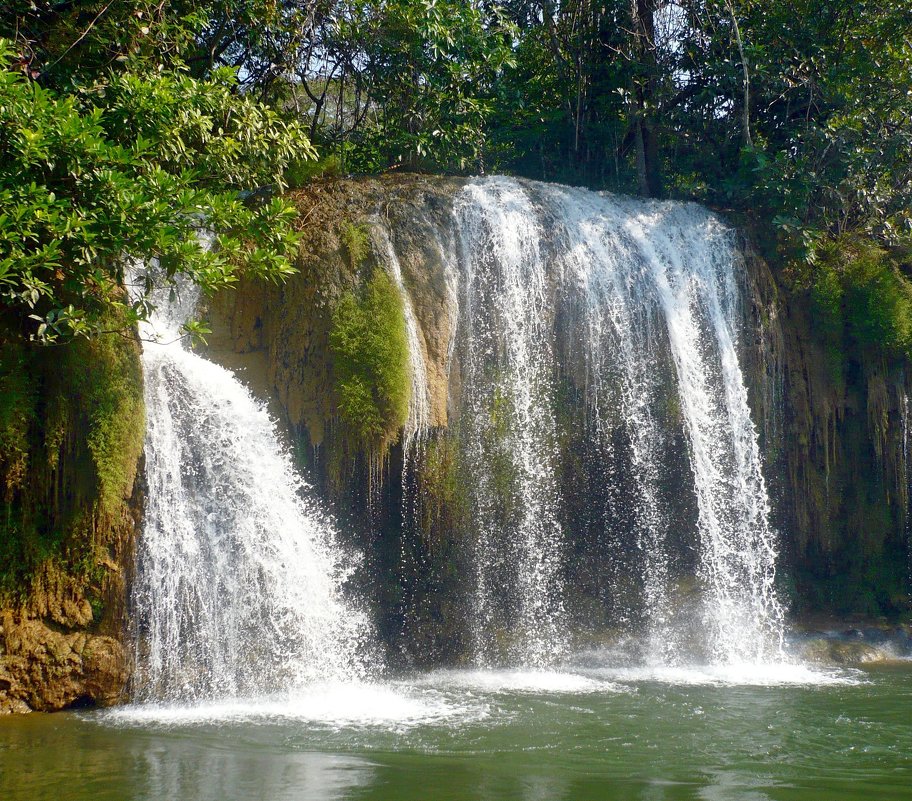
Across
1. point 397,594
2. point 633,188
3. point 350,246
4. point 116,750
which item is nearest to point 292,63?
point 350,246

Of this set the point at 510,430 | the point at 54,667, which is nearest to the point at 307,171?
the point at 510,430

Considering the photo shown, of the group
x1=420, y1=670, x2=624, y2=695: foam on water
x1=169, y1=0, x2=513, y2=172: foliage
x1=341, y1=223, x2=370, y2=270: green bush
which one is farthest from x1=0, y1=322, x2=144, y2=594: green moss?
x1=169, y1=0, x2=513, y2=172: foliage

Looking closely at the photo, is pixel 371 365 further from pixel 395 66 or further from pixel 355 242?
pixel 395 66

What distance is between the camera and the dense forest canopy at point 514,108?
1074 centimetres

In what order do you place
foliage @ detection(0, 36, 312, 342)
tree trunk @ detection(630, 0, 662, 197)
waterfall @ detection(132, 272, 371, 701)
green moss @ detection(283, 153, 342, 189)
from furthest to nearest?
1. tree trunk @ detection(630, 0, 662, 197)
2. green moss @ detection(283, 153, 342, 189)
3. waterfall @ detection(132, 272, 371, 701)
4. foliage @ detection(0, 36, 312, 342)

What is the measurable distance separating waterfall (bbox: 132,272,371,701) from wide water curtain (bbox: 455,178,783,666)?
2434 millimetres

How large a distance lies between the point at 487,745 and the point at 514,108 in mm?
12251

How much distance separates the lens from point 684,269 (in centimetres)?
1443

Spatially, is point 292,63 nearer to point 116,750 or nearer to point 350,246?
point 350,246

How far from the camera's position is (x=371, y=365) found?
38.9 feet

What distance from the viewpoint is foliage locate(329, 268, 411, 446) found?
461 inches

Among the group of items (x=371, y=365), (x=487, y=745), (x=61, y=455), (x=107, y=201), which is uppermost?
(x=107, y=201)

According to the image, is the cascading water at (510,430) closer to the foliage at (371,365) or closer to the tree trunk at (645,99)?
the foliage at (371,365)

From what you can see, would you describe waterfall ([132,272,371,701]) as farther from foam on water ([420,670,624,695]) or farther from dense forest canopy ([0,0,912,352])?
dense forest canopy ([0,0,912,352])
